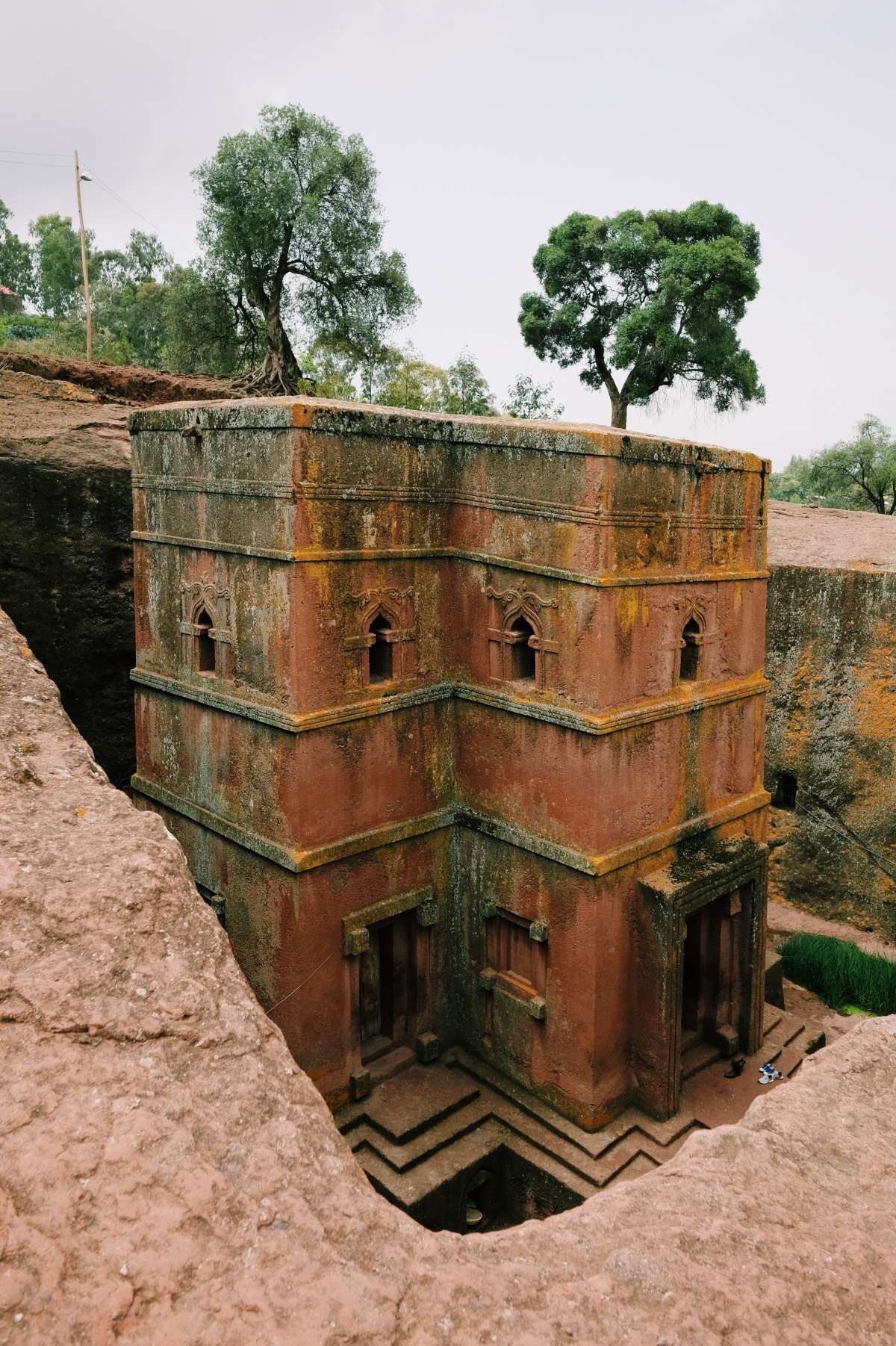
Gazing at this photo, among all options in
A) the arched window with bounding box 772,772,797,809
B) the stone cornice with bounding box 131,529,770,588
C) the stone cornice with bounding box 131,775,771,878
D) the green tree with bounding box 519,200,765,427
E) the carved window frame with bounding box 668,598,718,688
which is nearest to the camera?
the stone cornice with bounding box 131,529,770,588

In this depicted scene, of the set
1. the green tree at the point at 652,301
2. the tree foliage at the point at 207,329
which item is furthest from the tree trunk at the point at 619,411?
the tree foliage at the point at 207,329

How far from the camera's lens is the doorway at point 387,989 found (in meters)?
9.39

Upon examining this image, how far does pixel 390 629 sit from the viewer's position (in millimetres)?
8984

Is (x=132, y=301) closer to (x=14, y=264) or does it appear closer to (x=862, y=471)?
(x=14, y=264)

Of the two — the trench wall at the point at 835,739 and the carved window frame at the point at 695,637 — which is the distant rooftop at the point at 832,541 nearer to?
the trench wall at the point at 835,739

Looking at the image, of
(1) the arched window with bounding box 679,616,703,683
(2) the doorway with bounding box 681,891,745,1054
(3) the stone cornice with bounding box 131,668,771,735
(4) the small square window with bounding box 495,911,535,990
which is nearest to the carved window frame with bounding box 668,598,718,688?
(1) the arched window with bounding box 679,616,703,683

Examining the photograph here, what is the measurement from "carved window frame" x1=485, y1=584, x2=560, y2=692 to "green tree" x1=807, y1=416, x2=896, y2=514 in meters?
28.7

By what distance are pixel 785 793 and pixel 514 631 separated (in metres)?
7.79

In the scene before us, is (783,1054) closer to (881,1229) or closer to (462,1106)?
(462,1106)

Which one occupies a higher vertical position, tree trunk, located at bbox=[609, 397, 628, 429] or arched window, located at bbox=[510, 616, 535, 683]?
tree trunk, located at bbox=[609, 397, 628, 429]

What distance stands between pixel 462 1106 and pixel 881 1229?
24.8 feet

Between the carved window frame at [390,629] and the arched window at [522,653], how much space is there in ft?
3.11

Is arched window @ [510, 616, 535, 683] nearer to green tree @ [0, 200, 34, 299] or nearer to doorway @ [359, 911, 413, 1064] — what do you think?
doorway @ [359, 911, 413, 1064]

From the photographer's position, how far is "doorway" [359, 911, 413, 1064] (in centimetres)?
939
